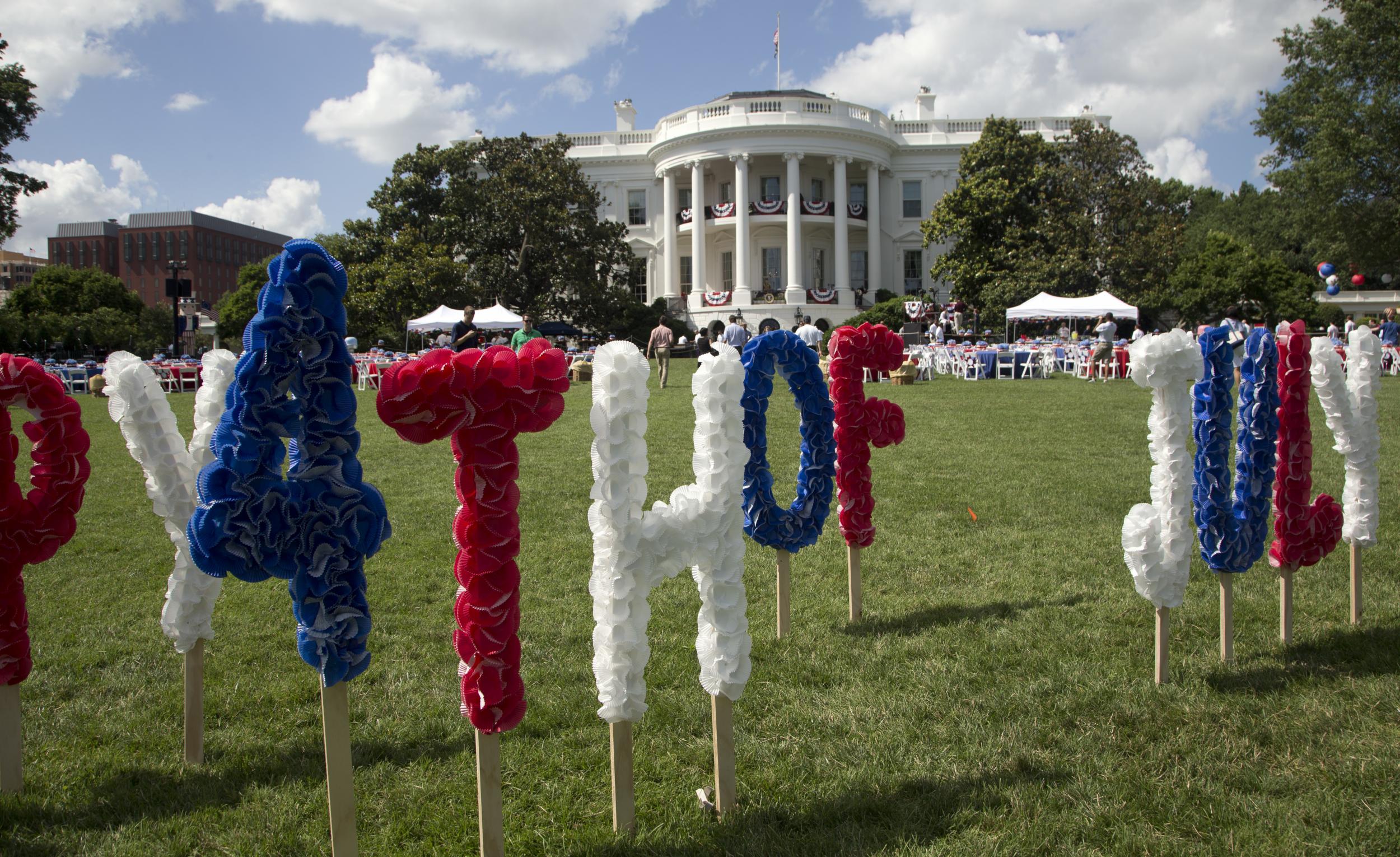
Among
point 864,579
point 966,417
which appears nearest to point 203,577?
point 864,579

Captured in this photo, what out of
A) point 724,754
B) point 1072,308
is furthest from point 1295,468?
point 1072,308

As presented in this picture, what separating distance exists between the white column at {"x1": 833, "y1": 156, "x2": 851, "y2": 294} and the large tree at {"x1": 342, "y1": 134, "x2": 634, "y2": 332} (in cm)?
1137

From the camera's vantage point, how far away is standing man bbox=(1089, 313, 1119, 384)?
1998 cm

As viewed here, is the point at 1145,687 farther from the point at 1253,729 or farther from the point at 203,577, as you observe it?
the point at 203,577

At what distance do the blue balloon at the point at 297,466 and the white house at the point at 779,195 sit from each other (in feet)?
123

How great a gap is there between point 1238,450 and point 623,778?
9.51 feet

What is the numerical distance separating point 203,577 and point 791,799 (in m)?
2.13

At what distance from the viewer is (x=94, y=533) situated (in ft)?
20.9

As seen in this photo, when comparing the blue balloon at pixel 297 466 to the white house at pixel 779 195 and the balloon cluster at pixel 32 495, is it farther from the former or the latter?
the white house at pixel 779 195

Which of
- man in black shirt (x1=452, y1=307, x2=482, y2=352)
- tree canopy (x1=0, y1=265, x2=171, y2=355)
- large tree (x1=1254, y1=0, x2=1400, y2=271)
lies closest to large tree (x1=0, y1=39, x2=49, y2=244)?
tree canopy (x1=0, y1=265, x2=171, y2=355)

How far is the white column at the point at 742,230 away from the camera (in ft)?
131

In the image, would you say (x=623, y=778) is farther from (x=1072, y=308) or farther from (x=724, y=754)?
(x=1072, y=308)

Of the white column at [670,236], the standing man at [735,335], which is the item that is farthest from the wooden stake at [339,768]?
the white column at [670,236]

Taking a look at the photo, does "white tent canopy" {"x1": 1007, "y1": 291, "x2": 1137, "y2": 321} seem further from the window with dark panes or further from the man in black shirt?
the window with dark panes
